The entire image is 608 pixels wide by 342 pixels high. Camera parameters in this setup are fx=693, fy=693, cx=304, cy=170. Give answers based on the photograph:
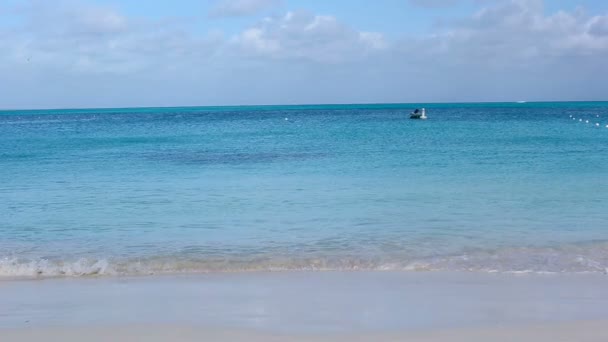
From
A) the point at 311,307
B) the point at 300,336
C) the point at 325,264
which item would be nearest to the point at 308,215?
the point at 325,264

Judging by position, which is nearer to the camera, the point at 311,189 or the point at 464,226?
the point at 464,226

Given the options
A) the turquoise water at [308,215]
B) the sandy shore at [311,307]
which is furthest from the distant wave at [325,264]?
the sandy shore at [311,307]

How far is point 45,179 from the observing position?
2230cm

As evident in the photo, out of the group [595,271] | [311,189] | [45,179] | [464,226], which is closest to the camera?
[595,271]

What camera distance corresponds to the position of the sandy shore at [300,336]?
6637mm

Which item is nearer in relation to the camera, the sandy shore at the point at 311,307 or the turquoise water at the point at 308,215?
the sandy shore at the point at 311,307

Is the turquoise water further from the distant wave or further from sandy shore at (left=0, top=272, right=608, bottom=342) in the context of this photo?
sandy shore at (left=0, top=272, right=608, bottom=342)

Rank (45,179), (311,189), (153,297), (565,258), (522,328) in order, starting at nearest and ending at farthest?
(522,328), (153,297), (565,258), (311,189), (45,179)

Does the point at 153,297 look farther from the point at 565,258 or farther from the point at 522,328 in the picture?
the point at 565,258

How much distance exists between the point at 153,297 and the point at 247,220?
5421 mm

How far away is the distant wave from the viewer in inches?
395

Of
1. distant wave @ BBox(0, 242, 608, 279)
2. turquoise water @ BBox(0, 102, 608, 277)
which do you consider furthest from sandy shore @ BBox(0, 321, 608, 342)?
turquoise water @ BBox(0, 102, 608, 277)

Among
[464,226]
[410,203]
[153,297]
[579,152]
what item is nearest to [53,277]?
[153,297]

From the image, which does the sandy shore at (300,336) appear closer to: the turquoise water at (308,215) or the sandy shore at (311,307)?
the sandy shore at (311,307)
